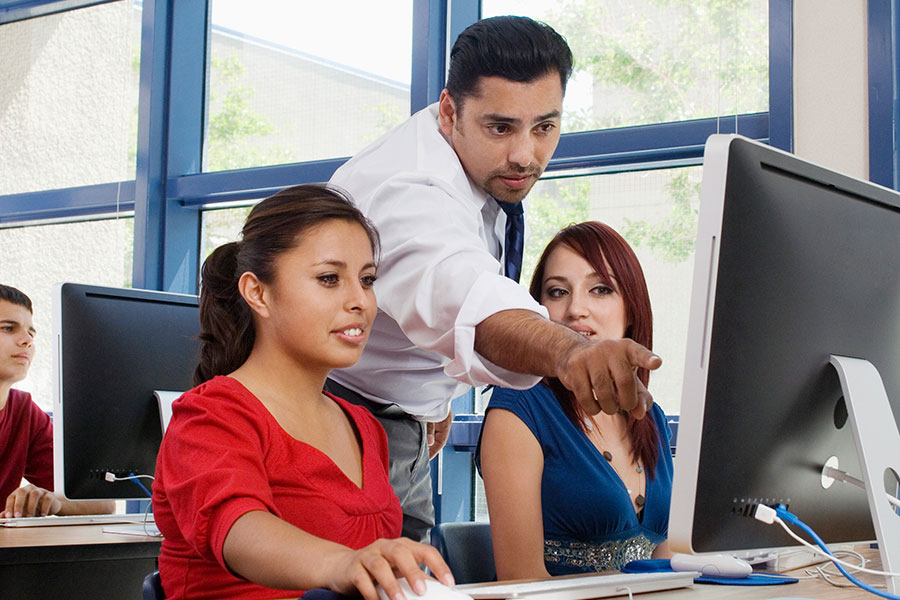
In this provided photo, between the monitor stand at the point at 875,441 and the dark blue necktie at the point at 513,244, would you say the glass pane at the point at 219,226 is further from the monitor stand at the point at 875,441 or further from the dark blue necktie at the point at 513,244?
the monitor stand at the point at 875,441

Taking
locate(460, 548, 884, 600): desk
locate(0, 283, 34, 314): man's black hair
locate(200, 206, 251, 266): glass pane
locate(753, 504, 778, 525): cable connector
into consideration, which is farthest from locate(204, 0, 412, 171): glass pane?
locate(753, 504, 778, 525): cable connector

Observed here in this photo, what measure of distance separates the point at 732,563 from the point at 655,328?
1421mm

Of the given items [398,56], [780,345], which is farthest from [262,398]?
[398,56]

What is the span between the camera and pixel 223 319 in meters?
1.44

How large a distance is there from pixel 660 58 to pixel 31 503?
2.04m

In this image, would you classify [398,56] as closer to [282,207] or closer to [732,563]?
[282,207]

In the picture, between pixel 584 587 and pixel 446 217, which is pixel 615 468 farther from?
pixel 584 587

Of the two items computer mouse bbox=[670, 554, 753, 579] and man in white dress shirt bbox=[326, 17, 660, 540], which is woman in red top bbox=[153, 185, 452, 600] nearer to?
man in white dress shirt bbox=[326, 17, 660, 540]

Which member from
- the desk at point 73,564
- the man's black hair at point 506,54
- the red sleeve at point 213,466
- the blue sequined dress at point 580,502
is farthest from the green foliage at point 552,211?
the red sleeve at point 213,466

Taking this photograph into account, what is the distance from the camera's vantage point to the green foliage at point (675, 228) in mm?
2629

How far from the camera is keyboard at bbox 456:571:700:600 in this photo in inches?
37.7

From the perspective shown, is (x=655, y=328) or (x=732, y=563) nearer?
(x=732, y=563)

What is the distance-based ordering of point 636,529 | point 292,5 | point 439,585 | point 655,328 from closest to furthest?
point 439,585 → point 636,529 → point 655,328 → point 292,5

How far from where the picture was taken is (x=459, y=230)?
1.46 meters
